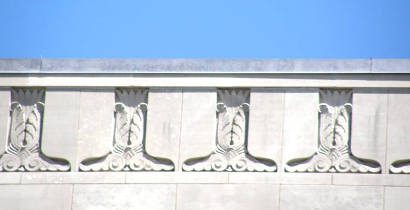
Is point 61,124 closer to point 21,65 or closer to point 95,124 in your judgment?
point 95,124

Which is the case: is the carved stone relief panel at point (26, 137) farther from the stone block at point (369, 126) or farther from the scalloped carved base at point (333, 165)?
the stone block at point (369, 126)

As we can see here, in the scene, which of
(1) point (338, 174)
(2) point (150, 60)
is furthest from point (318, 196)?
(2) point (150, 60)

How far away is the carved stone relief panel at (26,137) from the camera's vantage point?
88.4ft

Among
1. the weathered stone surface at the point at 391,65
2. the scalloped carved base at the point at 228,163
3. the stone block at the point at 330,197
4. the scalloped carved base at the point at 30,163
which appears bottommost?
the stone block at the point at 330,197

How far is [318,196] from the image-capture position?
85.8 ft

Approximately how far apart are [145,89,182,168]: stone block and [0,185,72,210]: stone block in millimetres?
1644

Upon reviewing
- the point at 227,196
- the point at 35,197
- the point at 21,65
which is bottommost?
the point at 35,197

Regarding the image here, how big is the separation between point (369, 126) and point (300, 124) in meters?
1.17

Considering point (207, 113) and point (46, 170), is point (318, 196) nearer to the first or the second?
point (207, 113)

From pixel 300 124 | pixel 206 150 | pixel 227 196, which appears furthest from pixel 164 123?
pixel 300 124

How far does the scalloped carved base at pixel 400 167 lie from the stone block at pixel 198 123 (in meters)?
3.07

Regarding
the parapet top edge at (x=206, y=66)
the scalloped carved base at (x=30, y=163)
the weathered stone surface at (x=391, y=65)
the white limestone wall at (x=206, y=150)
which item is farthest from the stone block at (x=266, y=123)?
the scalloped carved base at (x=30, y=163)

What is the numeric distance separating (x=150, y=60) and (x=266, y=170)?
2.78 metres

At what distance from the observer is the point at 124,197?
26531 millimetres
